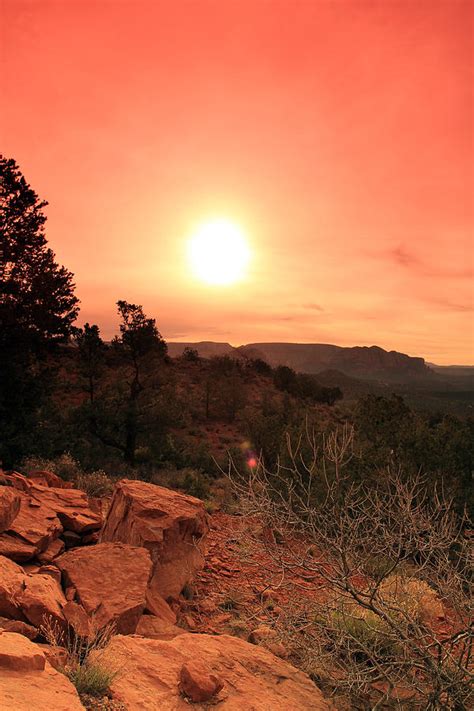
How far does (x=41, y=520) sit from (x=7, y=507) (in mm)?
887

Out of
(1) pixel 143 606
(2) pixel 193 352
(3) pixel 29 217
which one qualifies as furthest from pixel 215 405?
(1) pixel 143 606

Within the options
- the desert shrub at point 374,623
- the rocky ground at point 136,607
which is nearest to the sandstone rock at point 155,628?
the rocky ground at point 136,607

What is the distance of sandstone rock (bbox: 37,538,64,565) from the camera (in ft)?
20.1

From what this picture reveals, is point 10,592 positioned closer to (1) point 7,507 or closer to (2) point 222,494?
(1) point 7,507

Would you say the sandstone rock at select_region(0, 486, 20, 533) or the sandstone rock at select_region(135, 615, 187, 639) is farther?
the sandstone rock at select_region(0, 486, 20, 533)

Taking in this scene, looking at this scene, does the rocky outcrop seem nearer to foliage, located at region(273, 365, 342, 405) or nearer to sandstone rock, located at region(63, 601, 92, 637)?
sandstone rock, located at region(63, 601, 92, 637)

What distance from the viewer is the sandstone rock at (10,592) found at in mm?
4266

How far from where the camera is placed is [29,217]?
14.1m

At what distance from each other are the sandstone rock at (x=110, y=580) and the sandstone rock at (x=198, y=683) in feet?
4.31

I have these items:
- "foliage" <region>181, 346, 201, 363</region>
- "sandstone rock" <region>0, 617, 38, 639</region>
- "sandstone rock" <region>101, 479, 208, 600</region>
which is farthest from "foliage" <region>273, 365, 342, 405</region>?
"sandstone rock" <region>0, 617, 38, 639</region>

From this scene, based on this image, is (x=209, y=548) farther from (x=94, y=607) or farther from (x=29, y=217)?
(x=29, y=217)

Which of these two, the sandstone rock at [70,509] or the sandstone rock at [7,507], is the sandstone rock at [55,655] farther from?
the sandstone rock at [70,509]

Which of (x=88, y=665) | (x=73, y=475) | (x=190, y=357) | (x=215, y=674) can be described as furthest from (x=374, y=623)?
(x=190, y=357)

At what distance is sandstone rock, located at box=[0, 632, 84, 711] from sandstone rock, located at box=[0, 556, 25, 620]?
84cm
